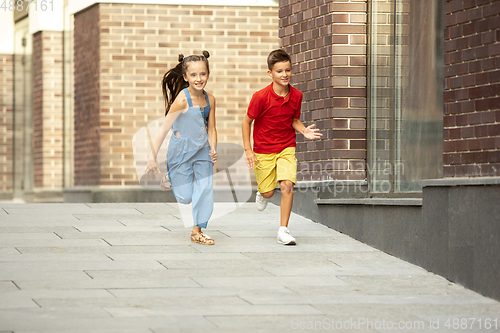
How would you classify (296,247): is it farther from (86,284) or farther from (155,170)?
(86,284)

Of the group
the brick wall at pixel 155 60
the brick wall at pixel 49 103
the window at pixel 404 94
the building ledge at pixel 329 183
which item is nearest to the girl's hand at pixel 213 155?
the building ledge at pixel 329 183

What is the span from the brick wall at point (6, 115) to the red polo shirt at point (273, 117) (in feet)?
29.4

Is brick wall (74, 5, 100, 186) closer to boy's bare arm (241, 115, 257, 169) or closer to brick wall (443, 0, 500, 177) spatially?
boy's bare arm (241, 115, 257, 169)

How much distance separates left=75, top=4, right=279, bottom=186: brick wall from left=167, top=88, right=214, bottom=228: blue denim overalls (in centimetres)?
502

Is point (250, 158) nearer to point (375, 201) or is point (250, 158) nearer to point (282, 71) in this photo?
point (282, 71)

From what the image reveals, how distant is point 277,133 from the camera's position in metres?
6.23

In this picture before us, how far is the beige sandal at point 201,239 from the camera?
19.7ft

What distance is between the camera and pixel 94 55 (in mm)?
11211

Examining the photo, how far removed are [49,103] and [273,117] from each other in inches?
304

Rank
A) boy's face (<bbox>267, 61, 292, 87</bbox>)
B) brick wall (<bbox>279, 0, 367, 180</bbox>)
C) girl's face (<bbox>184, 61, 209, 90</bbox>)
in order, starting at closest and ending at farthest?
girl's face (<bbox>184, 61, 209, 90</bbox>) < boy's face (<bbox>267, 61, 292, 87</bbox>) < brick wall (<bbox>279, 0, 367, 180</bbox>)

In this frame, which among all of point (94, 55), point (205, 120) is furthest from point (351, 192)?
point (94, 55)

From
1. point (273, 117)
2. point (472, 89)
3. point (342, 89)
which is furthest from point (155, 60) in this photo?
point (472, 89)

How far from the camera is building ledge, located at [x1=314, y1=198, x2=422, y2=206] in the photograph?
562cm

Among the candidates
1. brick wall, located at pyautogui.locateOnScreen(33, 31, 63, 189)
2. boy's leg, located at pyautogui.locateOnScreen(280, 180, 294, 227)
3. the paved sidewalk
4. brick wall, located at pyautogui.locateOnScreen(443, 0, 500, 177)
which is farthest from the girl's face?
brick wall, located at pyautogui.locateOnScreen(33, 31, 63, 189)
